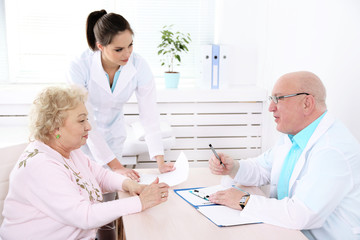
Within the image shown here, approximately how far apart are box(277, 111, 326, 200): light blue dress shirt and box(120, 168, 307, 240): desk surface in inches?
13.5

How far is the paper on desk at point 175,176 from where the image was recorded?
5.79ft

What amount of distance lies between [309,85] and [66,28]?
2596 mm

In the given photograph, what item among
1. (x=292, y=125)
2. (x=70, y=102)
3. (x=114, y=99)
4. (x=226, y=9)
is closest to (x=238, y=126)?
(x=226, y=9)

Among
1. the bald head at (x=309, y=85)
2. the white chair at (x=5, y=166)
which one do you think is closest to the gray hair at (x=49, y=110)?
the white chair at (x=5, y=166)

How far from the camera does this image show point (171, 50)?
11.3ft

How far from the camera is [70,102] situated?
1.52m

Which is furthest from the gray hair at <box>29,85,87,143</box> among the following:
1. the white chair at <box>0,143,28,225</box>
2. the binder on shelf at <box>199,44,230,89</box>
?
the binder on shelf at <box>199,44,230,89</box>

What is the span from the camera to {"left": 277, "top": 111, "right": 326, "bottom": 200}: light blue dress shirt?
155cm

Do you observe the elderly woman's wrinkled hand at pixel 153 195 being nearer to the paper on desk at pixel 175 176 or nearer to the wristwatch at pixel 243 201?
the paper on desk at pixel 175 176

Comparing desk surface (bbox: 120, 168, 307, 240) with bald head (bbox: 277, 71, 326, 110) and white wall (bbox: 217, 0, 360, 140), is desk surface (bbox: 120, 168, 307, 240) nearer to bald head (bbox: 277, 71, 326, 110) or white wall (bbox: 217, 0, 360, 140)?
bald head (bbox: 277, 71, 326, 110)

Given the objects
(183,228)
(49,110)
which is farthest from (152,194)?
(49,110)

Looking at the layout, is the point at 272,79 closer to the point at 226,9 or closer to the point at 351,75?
the point at 226,9

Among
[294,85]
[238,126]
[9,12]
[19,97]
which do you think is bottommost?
[238,126]

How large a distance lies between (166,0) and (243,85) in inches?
41.5
